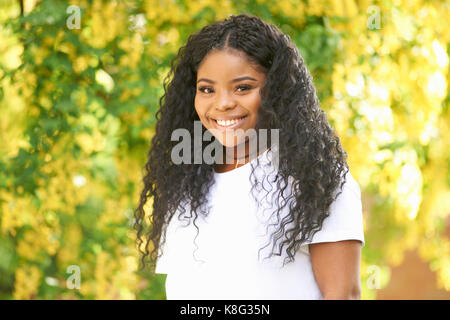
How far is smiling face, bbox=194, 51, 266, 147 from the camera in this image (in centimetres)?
133

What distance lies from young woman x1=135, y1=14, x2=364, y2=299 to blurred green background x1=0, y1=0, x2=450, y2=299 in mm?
1131

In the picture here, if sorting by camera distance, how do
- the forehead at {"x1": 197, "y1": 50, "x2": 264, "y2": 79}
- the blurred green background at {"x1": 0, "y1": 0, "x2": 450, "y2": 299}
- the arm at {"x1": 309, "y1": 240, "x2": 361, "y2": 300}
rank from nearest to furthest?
the arm at {"x1": 309, "y1": 240, "x2": 361, "y2": 300} → the forehead at {"x1": 197, "y1": 50, "x2": 264, "y2": 79} → the blurred green background at {"x1": 0, "y1": 0, "x2": 450, "y2": 299}

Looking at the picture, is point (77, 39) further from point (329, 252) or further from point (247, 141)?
point (329, 252)

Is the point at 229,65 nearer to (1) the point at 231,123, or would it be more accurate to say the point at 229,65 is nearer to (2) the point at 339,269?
(1) the point at 231,123

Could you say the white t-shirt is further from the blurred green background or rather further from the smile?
the blurred green background

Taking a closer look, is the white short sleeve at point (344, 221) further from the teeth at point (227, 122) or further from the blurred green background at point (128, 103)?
the blurred green background at point (128, 103)

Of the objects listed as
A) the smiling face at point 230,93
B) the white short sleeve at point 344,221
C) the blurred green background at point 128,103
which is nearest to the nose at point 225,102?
the smiling face at point 230,93

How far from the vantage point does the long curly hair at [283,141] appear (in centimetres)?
126

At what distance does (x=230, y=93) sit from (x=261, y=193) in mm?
217

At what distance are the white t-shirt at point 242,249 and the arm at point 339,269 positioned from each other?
2 cm

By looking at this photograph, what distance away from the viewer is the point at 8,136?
9.93ft

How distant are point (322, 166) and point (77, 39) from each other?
1584 mm

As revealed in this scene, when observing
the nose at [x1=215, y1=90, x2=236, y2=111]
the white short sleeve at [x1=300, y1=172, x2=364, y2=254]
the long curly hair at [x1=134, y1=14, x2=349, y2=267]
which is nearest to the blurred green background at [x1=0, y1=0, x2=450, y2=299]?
the long curly hair at [x1=134, y1=14, x2=349, y2=267]
